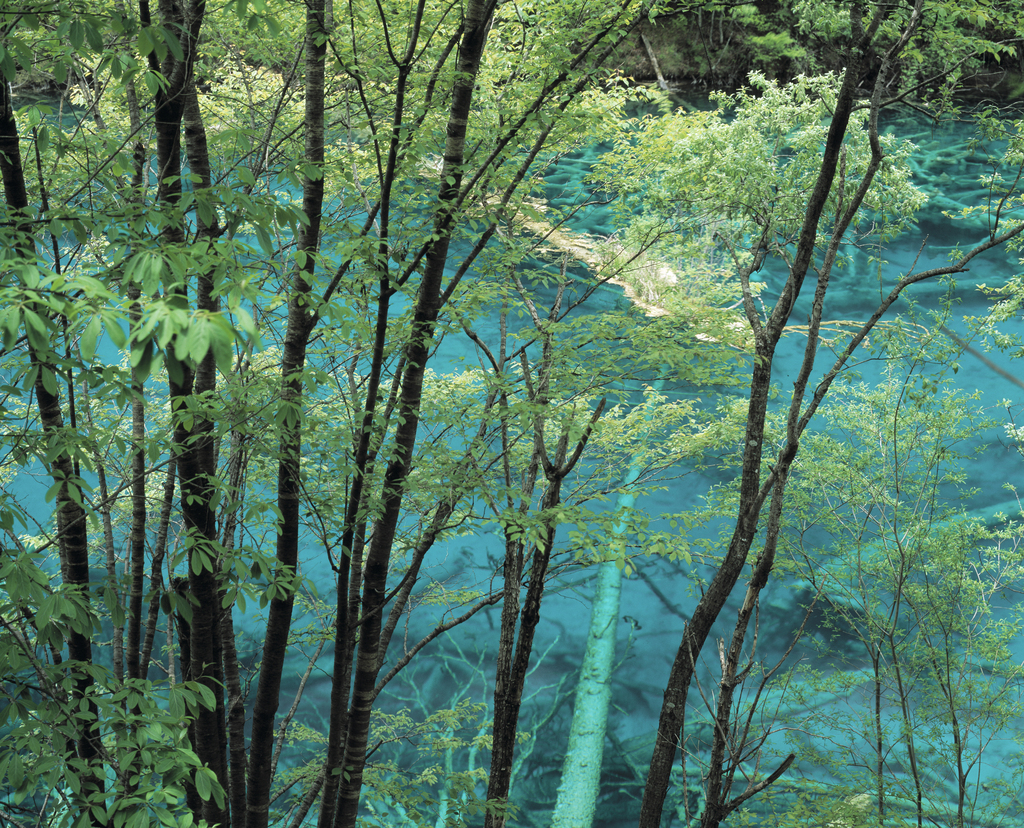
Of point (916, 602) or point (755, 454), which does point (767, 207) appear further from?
point (916, 602)

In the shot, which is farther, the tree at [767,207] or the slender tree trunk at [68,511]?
the tree at [767,207]

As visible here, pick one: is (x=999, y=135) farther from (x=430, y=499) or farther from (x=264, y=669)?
(x=264, y=669)

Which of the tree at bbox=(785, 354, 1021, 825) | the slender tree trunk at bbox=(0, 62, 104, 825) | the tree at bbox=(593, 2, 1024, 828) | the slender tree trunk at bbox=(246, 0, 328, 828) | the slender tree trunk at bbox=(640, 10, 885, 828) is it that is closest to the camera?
the slender tree trunk at bbox=(0, 62, 104, 825)

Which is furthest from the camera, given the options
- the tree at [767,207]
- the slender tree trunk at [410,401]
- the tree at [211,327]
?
the tree at [767,207]

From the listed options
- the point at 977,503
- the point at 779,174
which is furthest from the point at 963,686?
the point at 779,174

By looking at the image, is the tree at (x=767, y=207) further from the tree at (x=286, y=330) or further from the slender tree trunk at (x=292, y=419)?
the slender tree trunk at (x=292, y=419)

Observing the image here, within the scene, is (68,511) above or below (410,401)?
below

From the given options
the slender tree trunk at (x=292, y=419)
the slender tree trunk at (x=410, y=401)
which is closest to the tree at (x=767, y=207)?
the slender tree trunk at (x=410, y=401)

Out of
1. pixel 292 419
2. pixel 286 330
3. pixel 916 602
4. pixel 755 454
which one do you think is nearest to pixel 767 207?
pixel 755 454

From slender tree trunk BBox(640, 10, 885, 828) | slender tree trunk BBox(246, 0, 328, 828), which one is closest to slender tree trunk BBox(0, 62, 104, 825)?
slender tree trunk BBox(246, 0, 328, 828)

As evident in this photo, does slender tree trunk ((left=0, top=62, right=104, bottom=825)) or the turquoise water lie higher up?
slender tree trunk ((left=0, top=62, right=104, bottom=825))

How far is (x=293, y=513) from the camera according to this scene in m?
3.38

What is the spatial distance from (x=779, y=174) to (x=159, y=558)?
506 cm

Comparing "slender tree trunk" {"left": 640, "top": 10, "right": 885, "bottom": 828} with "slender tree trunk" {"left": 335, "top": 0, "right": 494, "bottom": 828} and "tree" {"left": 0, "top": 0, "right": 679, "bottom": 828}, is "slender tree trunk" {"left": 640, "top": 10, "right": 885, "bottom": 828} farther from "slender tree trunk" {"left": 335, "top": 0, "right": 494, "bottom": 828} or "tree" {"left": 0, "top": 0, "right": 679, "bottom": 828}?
"slender tree trunk" {"left": 335, "top": 0, "right": 494, "bottom": 828}
